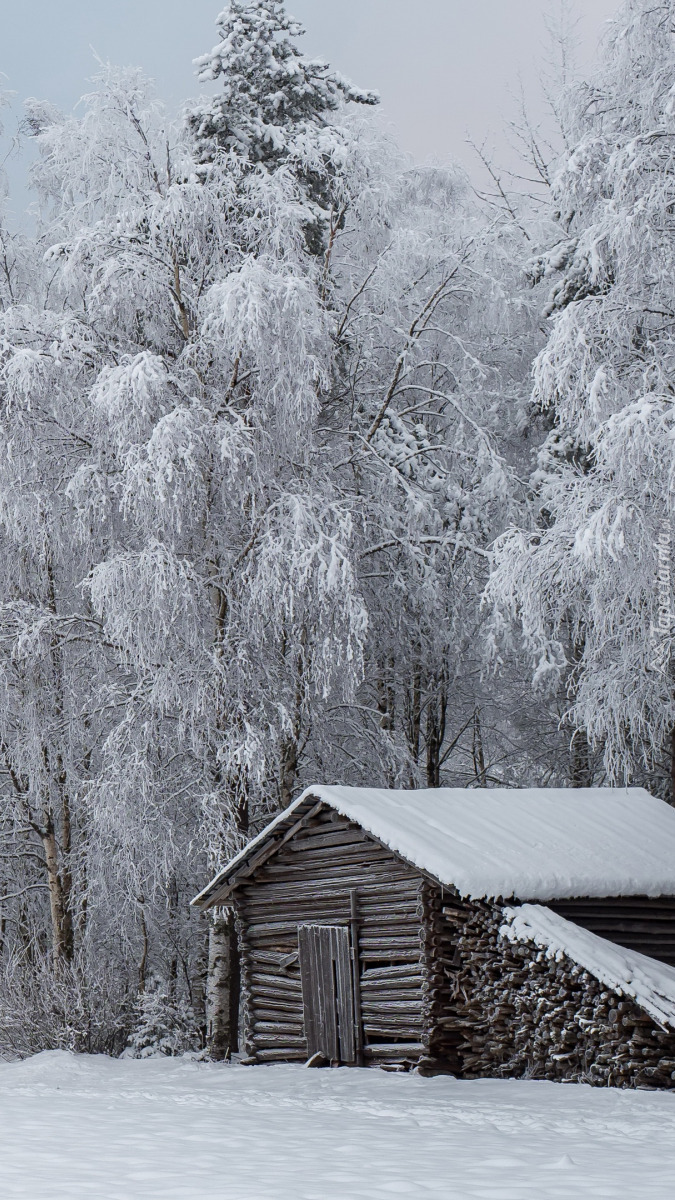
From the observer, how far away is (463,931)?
45.1ft

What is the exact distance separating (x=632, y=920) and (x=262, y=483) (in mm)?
6856

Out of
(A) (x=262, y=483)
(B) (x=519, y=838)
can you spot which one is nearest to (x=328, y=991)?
(B) (x=519, y=838)

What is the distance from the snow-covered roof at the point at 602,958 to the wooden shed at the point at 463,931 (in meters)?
0.02

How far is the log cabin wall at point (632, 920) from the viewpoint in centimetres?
1445

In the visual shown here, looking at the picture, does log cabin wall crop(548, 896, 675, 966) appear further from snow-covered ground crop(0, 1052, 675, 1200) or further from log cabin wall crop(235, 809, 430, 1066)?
snow-covered ground crop(0, 1052, 675, 1200)

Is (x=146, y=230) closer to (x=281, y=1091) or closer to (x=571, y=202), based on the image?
(x=571, y=202)

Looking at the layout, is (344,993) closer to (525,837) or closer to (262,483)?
(525,837)

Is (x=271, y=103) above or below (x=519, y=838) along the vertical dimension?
above

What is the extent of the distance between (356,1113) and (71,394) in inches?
380

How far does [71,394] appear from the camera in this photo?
55.7 ft

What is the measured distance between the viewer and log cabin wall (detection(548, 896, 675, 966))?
14.4 metres

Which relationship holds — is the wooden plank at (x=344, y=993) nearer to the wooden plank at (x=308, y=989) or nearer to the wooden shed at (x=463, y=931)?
the wooden shed at (x=463, y=931)

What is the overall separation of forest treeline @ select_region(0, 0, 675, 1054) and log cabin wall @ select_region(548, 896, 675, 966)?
197cm

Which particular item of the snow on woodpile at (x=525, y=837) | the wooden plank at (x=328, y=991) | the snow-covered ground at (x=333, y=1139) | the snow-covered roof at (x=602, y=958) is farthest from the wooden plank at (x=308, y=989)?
the snow-covered roof at (x=602, y=958)
